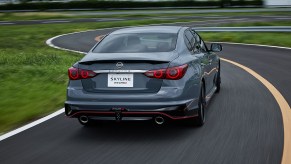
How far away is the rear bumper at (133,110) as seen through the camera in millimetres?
→ 5934

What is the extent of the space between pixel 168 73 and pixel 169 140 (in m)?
0.83

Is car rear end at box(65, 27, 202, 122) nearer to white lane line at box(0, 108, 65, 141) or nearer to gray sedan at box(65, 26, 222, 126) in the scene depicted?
gray sedan at box(65, 26, 222, 126)

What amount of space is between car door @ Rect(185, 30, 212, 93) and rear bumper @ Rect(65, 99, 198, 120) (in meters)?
1.23

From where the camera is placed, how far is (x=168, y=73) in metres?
6.01

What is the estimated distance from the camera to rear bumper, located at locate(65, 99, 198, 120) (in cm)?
593

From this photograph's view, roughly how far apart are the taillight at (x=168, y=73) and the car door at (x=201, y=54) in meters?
0.99

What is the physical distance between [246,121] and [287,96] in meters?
2.17

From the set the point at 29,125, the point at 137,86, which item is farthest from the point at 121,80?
the point at 29,125

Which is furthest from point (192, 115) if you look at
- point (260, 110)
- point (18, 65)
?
point (18, 65)

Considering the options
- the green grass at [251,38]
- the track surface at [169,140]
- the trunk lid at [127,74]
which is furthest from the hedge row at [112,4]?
the trunk lid at [127,74]

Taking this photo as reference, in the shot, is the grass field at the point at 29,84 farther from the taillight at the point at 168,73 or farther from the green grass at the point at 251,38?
the taillight at the point at 168,73

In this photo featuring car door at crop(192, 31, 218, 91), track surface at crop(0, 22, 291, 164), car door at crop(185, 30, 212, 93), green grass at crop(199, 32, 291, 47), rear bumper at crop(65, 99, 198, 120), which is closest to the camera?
track surface at crop(0, 22, 291, 164)

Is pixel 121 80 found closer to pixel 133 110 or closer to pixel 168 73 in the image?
pixel 133 110

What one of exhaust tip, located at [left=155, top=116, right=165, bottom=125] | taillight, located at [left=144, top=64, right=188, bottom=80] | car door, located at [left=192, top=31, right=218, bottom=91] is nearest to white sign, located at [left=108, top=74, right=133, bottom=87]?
taillight, located at [left=144, top=64, right=188, bottom=80]
